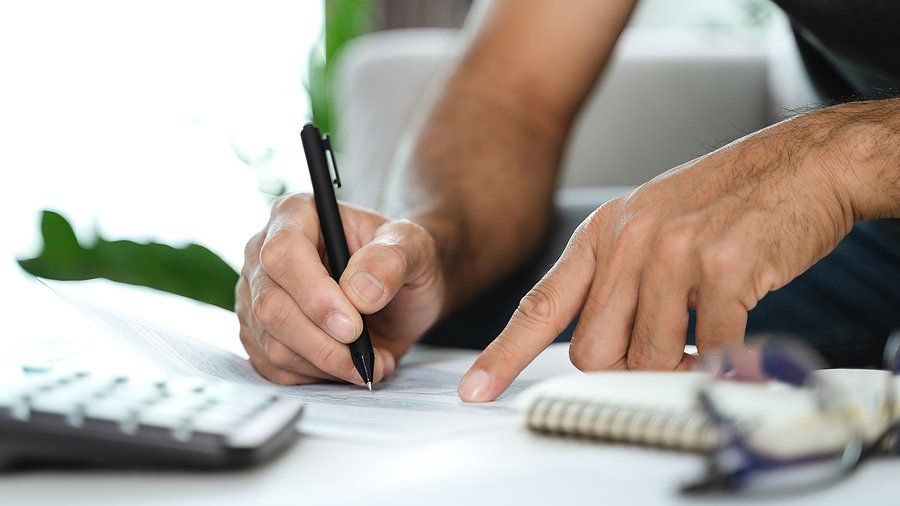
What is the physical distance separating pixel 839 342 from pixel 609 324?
0.32 metres

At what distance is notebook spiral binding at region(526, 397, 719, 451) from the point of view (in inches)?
12.7

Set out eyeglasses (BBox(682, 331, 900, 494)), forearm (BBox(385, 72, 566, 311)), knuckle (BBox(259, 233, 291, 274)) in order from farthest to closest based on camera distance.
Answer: forearm (BBox(385, 72, 566, 311))
knuckle (BBox(259, 233, 291, 274))
eyeglasses (BBox(682, 331, 900, 494))

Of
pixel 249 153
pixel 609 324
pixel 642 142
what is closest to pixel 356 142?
pixel 642 142

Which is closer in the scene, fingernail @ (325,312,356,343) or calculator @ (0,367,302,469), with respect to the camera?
calculator @ (0,367,302,469)

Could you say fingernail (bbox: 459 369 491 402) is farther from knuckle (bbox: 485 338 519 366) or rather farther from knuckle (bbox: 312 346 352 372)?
knuckle (bbox: 312 346 352 372)

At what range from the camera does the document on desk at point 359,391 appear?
1.27 feet

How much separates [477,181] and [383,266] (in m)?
0.45

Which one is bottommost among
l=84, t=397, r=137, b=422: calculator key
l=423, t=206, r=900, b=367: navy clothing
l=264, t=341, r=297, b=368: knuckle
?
l=423, t=206, r=900, b=367: navy clothing

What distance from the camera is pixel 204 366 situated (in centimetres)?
57

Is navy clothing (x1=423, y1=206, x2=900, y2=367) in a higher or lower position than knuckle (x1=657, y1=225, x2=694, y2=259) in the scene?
lower

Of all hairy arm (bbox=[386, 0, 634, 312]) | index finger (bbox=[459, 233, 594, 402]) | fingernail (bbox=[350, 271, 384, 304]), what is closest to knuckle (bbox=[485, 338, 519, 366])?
index finger (bbox=[459, 233, 594, 402])

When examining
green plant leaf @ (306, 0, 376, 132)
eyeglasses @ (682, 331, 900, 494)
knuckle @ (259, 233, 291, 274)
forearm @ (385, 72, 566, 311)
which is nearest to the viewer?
eyeglasses @ (682, 331, 900, 494)

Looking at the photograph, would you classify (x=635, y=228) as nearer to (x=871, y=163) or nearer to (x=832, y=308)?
(x=871, y=163)

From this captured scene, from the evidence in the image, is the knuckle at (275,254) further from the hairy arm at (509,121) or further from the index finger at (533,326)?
the hairy arm at (509,121)
